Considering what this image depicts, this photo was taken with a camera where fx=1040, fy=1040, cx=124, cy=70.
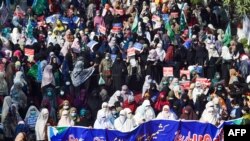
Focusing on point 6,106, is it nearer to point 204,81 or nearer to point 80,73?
point 80,73

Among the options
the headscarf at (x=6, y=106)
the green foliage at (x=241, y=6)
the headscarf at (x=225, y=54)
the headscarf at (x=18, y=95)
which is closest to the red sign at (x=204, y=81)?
the headscarf at (x=225, y=54)

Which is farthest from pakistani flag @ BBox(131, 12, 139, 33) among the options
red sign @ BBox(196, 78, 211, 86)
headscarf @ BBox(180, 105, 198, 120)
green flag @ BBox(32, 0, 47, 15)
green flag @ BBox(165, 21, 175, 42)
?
headscarf @ BBox(180, 105, 198, 120)

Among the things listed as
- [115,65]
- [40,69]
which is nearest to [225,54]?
[115,65]

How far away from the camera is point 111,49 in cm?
2694

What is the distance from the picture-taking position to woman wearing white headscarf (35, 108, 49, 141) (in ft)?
69.8

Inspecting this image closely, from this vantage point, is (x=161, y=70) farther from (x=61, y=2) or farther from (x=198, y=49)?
(x=61, y=2)

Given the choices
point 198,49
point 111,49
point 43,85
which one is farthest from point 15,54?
point 198,49

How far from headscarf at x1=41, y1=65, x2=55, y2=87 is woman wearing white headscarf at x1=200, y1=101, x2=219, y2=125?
12.6ft

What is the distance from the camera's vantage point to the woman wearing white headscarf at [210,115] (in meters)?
22.4

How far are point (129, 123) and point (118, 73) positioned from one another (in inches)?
152

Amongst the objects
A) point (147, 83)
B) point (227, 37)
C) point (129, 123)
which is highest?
point (227, 37)

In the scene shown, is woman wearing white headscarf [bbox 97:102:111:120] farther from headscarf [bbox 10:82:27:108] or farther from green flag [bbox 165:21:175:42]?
green flag [bbox 165:21:175:42]

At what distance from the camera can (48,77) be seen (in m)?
24.4

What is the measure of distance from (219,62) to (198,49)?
2.73 ft
